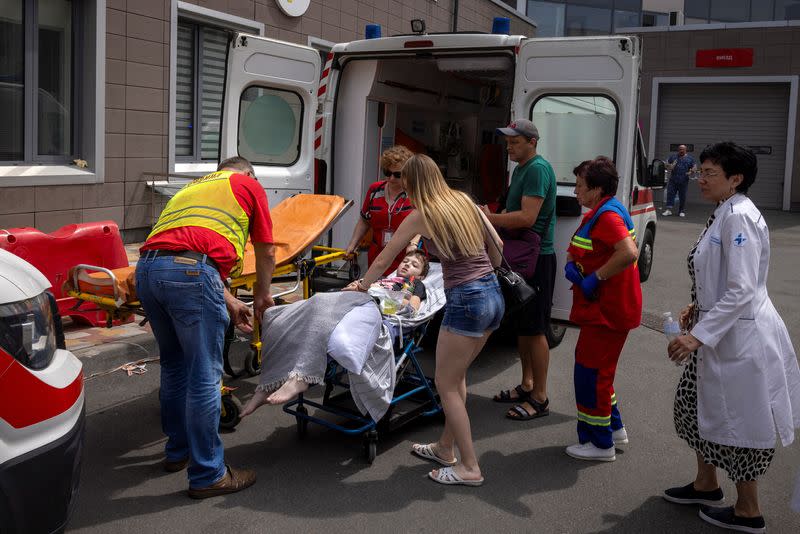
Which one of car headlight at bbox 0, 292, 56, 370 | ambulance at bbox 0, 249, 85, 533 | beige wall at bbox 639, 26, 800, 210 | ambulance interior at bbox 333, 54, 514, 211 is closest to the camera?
ambulance at bbox 0, 249, 85, 533

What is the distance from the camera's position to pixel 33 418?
272cm

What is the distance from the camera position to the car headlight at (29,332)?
8.98ft

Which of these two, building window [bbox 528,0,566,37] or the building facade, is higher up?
building window [bbox 528,0,566,37]

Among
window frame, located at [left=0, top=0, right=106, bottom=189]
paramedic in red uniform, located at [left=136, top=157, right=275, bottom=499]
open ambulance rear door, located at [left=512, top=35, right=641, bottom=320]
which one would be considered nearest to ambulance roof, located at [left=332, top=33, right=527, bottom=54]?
open ambulance rear door, located at [left=512, top=35, right=641, bottom=320]

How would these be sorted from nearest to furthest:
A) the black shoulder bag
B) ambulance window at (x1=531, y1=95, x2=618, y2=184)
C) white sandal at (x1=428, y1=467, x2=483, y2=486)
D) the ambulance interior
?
white sandal at (x1=428, y1=467, x2=483, y2=486) < the black shoulder bag < ambulance window at (x1=531, y1=95, x2=618, y2=184) < the ambulance interior

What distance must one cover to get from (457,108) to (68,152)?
16.8 feet

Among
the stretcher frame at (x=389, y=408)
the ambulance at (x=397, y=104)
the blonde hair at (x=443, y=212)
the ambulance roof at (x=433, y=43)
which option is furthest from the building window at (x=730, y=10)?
the blonde hair at (x=443, y=212)

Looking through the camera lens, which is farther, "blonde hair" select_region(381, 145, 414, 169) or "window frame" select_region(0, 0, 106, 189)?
"window frame" select_region(0, 0, 106, 189)

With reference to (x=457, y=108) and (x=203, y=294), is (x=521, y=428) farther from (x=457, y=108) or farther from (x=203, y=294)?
(x=457, y=108)

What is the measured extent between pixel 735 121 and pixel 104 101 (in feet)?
65.8

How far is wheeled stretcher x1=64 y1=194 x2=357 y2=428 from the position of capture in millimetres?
4738

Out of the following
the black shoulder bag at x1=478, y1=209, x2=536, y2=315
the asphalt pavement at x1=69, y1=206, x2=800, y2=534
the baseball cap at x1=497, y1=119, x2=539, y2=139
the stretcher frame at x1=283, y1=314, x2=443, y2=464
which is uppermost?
the baseball cap at x1=497, y1=119, x2=539, y2=139

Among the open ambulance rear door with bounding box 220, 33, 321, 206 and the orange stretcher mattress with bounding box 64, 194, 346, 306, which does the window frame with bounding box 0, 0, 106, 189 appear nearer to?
the open ambulance rear door with bounding box 220, 33, 321, 206

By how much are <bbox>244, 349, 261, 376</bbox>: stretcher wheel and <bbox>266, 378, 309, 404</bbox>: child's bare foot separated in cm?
165
